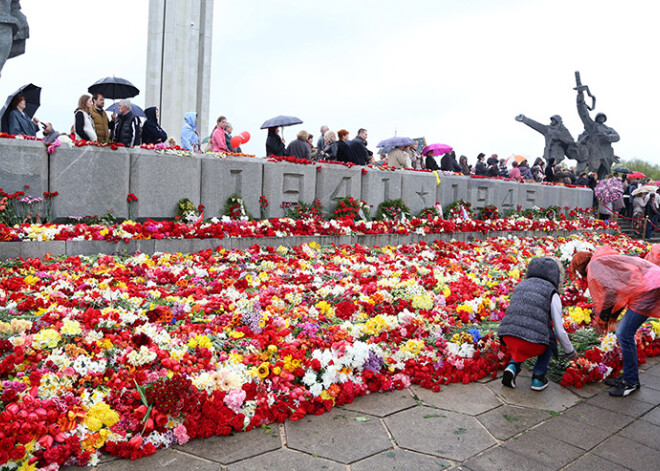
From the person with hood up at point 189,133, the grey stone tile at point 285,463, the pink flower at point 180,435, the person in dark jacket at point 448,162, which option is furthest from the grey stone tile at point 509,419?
the person in dark jacket at point 448,162

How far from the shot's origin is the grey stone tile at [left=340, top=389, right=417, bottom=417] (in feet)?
10.8

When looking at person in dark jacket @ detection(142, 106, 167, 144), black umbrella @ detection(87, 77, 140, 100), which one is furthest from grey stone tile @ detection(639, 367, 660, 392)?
black umbrella @ detection(87, 77, 140, 100)

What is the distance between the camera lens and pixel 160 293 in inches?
196

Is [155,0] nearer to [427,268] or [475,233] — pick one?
[475,233]

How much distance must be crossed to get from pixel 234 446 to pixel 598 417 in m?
2.27

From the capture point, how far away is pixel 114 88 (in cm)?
954

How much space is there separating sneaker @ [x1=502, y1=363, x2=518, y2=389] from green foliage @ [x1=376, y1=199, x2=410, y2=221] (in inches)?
271

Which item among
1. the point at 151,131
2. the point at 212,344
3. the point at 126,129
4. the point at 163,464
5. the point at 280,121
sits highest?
the point at 280,121

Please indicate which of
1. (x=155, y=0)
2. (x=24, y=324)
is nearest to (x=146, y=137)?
(x=24, y=324)

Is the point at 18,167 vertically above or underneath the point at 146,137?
underneath

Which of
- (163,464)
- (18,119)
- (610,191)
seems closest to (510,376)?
(163,464)

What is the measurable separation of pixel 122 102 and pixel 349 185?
13.9 ft

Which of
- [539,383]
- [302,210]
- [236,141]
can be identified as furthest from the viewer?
[236,141]

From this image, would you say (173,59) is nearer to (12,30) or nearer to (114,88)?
(12,30)
